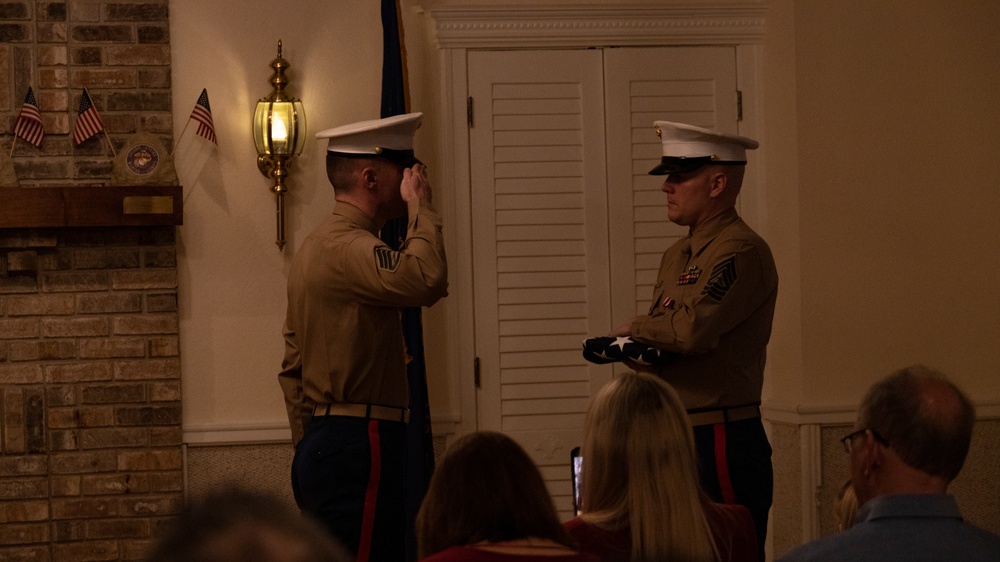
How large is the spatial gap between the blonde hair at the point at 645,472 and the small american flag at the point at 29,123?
2.82 meters

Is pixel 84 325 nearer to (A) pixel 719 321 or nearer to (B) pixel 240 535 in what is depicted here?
(A) pixel 719 321

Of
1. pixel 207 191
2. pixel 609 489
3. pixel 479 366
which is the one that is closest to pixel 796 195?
pixel 479 366

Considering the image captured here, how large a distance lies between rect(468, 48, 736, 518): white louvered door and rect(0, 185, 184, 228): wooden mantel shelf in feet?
3.64

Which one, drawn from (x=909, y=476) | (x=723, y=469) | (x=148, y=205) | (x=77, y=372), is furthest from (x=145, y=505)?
(x=909, y=476)

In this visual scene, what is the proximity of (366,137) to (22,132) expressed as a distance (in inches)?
65.5

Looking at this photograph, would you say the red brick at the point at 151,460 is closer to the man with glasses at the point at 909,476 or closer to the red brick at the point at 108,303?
the red brick at the point at 108,303

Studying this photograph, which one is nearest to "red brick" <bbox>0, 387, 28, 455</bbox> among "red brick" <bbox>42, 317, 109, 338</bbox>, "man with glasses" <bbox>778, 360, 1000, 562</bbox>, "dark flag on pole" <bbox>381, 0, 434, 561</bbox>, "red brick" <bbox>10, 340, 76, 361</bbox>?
"red brick" <bbox>10, 340, 76, 361</bbox>

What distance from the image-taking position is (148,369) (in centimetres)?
398

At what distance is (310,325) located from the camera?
9.21 feet

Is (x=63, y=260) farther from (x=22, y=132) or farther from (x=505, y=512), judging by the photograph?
(x=505, y=512)

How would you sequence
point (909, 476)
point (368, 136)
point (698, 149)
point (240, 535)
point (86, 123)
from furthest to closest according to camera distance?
point (86, 123)
point (698, 149)
point (368, 136)
point (909, 476)
point (240, 535)

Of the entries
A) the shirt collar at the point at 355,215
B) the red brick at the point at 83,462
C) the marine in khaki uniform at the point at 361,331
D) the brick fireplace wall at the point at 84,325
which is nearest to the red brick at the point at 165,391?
the brick fireplace wall at the point at 84,325

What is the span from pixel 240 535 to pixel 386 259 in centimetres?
207

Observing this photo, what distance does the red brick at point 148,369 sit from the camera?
397 cm
